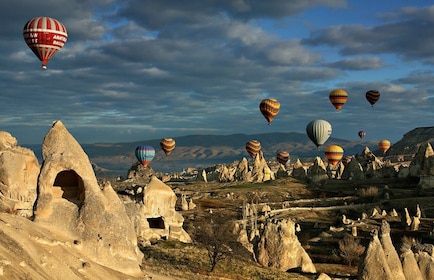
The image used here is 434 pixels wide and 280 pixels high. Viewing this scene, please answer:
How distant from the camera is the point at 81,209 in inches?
795

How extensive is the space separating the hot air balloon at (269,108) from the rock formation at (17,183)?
9262 centimetres

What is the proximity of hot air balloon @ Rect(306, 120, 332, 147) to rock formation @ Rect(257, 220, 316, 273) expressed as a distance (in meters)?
72.2

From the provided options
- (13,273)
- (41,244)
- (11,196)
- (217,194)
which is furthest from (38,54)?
(217,194)

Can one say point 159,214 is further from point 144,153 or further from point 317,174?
point 144,153

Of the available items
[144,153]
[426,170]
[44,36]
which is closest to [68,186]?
[44,36]

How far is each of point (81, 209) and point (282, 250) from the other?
83.0 ft

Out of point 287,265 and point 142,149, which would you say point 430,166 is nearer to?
point 287,265

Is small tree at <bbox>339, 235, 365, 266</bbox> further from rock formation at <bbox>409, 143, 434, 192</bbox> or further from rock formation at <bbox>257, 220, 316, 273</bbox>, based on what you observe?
rock formation at <bbox>409, 143, 434, 192</bbox>

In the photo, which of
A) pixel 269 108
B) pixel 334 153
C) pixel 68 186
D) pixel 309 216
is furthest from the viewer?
pixel 334 153

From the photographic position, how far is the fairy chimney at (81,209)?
19844 mm

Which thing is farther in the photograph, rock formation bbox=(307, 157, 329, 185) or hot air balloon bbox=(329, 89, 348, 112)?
rock formation bbox=(307, 157, 329, 185)

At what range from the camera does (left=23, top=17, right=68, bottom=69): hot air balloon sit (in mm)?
53281

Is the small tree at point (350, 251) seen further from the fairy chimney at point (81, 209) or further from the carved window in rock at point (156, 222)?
the fairy chimney at point (81, 209)

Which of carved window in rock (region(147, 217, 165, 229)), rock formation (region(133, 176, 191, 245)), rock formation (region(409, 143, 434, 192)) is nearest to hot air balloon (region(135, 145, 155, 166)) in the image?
rock formation (region(409, 143, 434, 192))
